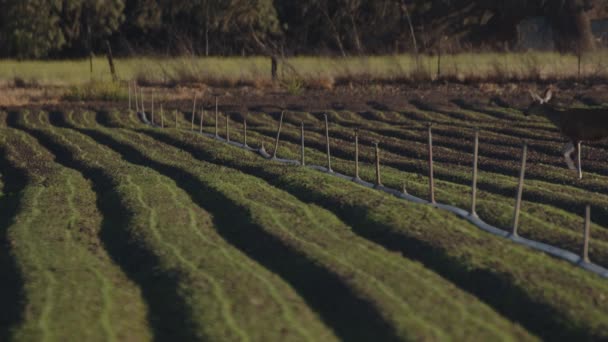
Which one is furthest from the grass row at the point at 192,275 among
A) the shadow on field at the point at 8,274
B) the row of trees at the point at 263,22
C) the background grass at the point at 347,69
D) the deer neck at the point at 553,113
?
the row of trees at the point at 263,22

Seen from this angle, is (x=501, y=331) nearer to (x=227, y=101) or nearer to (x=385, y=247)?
(x=385, y=247)

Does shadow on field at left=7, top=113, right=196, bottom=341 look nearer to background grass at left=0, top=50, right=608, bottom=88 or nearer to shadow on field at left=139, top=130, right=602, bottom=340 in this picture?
shadow on field at left=139, top=130, right=602, bottom=340

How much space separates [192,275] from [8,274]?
155 cm

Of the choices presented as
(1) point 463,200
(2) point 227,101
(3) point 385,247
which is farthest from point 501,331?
(2) point 227,101

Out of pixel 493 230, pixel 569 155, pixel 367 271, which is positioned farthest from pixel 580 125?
pixel 367 271

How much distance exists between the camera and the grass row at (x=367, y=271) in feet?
21.9

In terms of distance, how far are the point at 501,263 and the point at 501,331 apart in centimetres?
155

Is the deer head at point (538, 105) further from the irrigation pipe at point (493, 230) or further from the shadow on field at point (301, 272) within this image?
the shadow on field at point (301, 272)

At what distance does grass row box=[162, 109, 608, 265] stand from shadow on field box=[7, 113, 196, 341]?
310 cm

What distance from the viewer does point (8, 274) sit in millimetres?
8398

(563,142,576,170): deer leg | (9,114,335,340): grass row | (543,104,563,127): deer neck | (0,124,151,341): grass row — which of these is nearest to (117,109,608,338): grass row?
(9,114,335,340): grass row

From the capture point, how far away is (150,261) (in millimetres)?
8648

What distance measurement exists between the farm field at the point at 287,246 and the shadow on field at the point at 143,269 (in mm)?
22

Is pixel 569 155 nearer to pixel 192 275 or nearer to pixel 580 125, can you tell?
pixel 580 125
